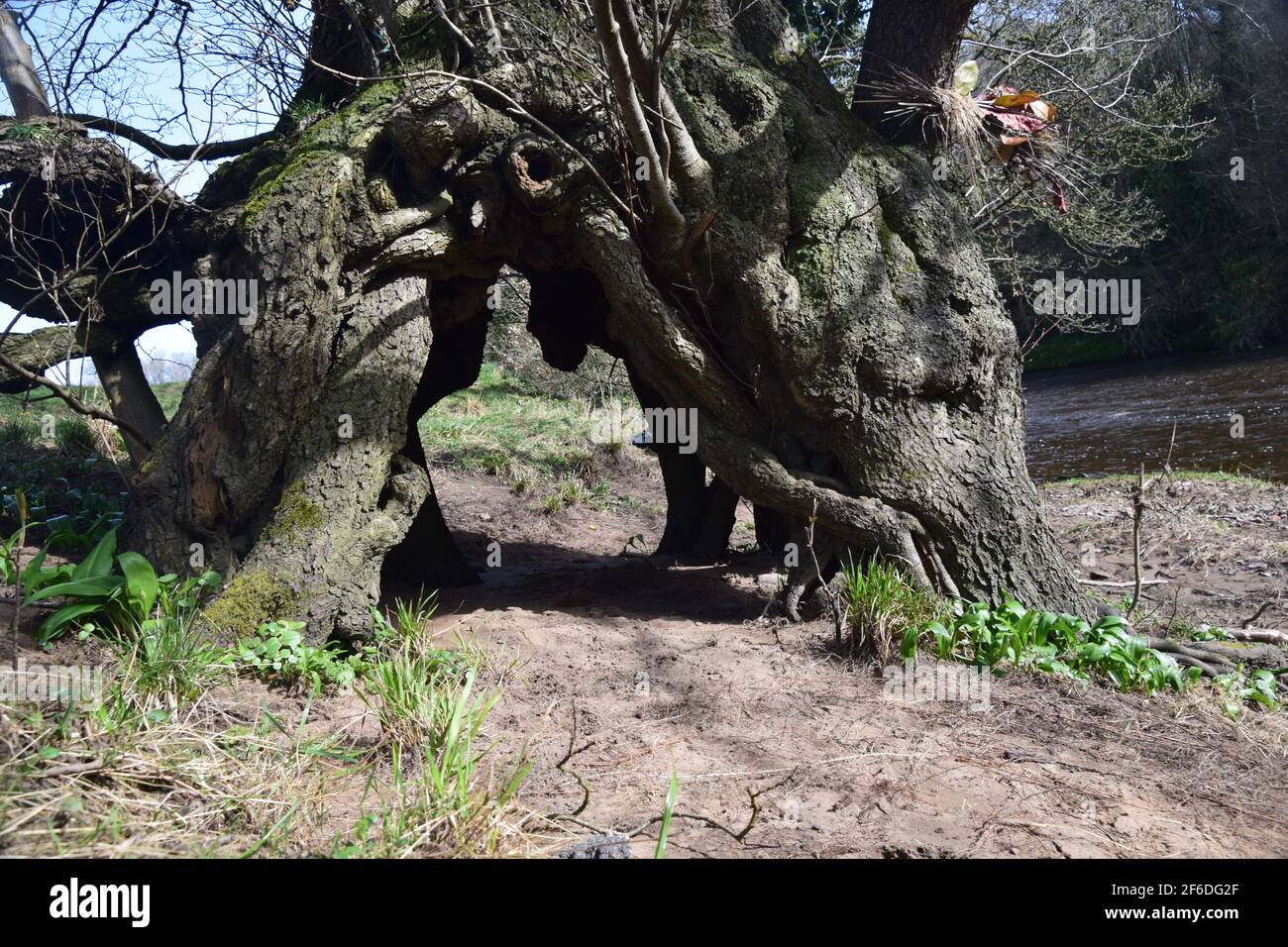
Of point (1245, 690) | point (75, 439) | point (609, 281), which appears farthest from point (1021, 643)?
point (75, 439)

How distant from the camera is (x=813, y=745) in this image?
3.55 metres

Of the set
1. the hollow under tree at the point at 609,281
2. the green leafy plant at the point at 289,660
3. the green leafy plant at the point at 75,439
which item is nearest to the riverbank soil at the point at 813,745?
the green leafy plant at the point at 289,660

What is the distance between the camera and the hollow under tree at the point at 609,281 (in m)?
4.53

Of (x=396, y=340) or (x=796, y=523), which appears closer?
(x=396, y=340)

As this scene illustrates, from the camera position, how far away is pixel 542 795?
3.02 metres

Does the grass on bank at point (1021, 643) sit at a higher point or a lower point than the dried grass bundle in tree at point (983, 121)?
lower

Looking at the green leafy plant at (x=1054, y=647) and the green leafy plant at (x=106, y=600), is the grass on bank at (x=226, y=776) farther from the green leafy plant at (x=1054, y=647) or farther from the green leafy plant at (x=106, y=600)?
the green leafy plant at (x=1054, y=647)

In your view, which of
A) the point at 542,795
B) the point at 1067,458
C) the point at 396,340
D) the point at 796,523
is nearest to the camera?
the point at 542,795

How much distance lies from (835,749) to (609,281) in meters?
2.99

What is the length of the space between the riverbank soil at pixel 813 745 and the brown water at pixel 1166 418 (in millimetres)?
5962

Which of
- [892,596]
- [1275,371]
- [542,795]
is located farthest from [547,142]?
[1275,371]

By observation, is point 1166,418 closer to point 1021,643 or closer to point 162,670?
point 1021,643

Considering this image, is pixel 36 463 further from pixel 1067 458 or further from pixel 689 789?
pixel 1067 458

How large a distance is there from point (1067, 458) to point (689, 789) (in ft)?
40.0
